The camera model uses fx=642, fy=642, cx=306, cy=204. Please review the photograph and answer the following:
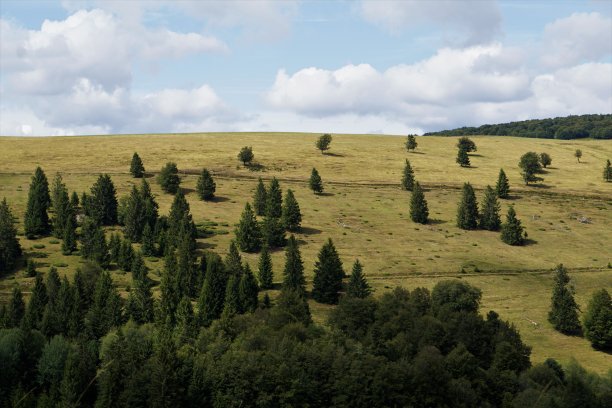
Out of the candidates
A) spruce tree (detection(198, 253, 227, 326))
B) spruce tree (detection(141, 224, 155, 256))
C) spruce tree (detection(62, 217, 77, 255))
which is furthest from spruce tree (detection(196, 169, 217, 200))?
spruce tree (detection(198, 253, 227, 326))

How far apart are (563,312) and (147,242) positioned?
87.0 m

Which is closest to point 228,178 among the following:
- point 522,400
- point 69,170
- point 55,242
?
point 69,170

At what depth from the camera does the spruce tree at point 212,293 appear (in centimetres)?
11238

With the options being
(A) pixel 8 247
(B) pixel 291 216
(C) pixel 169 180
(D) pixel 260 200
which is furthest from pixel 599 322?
(A) pixel 8 247

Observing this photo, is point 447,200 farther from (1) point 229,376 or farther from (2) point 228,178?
(1) point 229,376

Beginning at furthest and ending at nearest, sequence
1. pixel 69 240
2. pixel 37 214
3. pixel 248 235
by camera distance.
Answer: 1. pixel 37 214
2. pixel 248 235
3. pixel 69 240

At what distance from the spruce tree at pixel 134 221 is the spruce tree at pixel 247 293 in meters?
40.3

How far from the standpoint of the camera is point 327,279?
127875 mm

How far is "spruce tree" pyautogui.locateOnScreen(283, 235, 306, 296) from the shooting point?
12645cm

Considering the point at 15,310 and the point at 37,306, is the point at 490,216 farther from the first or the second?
the point at 15,310

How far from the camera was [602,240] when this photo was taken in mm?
164125

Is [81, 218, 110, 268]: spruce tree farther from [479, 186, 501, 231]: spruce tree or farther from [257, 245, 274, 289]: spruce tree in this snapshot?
[479, 186, 501, 231]: spruce tree

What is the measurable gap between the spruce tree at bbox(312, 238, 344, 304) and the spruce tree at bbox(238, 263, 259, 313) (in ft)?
45.2

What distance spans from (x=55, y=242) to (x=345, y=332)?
7541 centimetres
